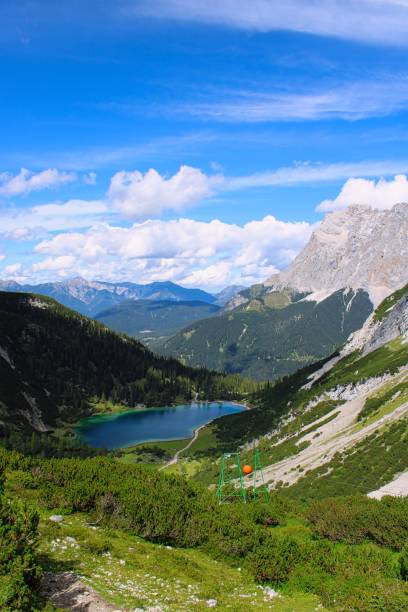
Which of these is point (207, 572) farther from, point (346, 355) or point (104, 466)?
point (346, 355)

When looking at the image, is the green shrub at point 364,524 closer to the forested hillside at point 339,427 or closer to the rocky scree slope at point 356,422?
the rocky scree slope at point 356,422

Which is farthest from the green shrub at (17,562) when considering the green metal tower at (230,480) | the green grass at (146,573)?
the green metal tower at (230,480)

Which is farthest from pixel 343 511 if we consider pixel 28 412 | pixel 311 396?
pixel 28 412

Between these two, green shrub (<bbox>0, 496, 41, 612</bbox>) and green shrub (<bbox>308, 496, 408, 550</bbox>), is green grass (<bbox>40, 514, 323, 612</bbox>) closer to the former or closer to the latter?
green shrub (<bbox>0, 496, 41, 612</bbox>)

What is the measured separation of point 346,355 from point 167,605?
6142 inches

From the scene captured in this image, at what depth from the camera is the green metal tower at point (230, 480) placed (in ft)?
156

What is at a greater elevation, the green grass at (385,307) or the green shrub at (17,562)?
the green grass at (385,307)

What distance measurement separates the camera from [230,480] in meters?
61.0

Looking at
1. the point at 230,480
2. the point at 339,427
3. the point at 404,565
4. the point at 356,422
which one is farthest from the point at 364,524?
the point at 339,427

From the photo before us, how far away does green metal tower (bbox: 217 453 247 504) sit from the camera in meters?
47.6

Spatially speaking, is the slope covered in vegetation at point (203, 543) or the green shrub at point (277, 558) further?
the green shrub at point (277, 558)

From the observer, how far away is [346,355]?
164750 mm

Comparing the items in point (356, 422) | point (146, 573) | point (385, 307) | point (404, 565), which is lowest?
point (356, 422)

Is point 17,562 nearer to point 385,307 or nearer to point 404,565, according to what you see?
point 404,565
